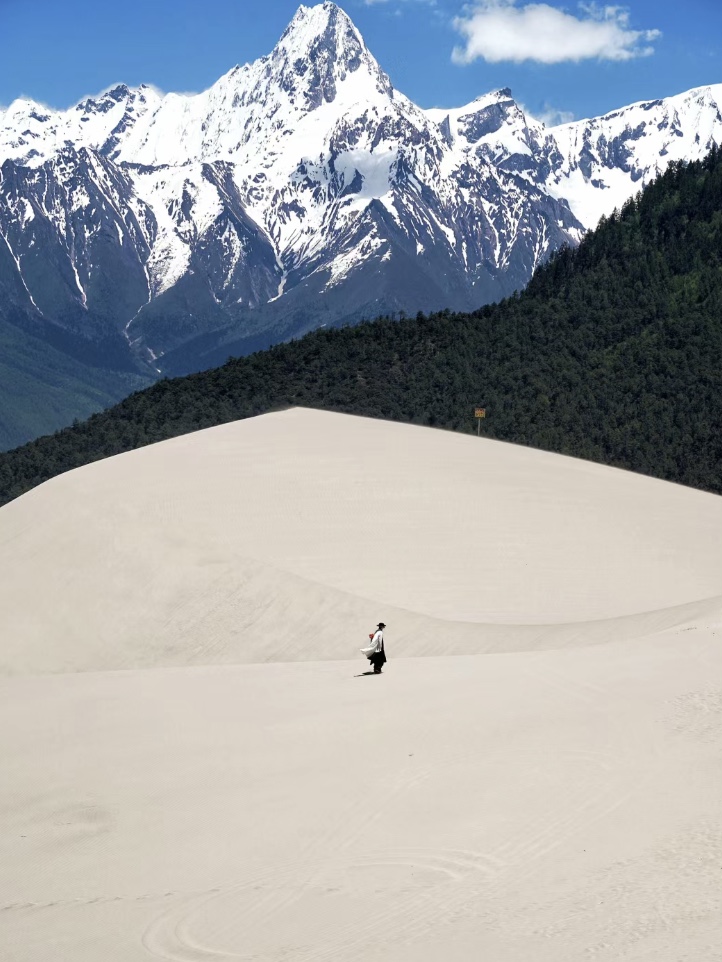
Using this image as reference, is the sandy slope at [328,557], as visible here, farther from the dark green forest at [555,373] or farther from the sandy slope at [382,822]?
the dark green forest at [555,373]

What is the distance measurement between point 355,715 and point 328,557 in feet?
64.8

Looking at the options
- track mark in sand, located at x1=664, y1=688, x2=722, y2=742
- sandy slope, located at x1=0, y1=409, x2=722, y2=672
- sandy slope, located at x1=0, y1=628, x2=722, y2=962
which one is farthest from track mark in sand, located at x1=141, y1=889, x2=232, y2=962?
sandy slope, located at x1=0, y1=409, x2=722, y2=672

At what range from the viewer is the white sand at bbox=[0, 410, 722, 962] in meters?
15.0

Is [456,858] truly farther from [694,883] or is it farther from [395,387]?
[395,387]

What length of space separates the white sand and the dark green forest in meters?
93.5

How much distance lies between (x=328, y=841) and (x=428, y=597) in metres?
24.7

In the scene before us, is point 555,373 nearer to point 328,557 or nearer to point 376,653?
point 328,557

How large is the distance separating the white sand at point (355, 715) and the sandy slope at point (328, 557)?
12cm

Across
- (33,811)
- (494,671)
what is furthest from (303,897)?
(494,671)

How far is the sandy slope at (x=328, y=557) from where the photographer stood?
40.8 m

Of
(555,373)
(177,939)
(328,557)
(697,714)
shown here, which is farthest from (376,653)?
(555,373)

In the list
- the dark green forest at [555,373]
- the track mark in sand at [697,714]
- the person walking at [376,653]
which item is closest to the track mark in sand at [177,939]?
the track mark in sand at [697,714]

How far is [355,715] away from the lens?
25.2 m

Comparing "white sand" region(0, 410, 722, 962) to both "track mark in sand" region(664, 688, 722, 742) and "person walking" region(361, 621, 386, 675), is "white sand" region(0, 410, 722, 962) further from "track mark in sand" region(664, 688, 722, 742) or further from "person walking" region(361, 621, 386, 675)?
"person walking" region(361, 621, 386, 675)
